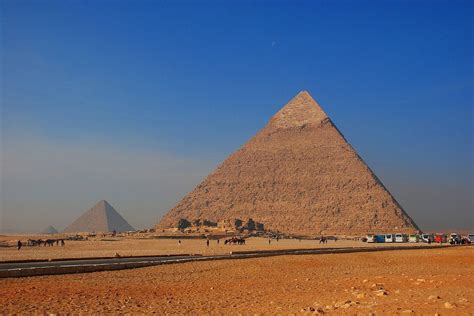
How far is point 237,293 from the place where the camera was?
43.1 feet

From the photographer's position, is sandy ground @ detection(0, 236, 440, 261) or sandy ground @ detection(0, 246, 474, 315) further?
sandy ground @ detection(0, 236, 440, 261)

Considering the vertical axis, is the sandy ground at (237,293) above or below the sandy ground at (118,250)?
above

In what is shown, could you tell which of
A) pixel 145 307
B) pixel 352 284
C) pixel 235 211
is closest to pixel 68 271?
pixel 145 307

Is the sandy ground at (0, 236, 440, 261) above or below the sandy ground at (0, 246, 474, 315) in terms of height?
below

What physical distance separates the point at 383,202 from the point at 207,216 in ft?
205

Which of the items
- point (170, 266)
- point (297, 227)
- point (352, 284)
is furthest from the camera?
point (297, 227)

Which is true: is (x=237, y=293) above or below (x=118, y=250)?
above

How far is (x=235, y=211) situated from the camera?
19475 centimetres

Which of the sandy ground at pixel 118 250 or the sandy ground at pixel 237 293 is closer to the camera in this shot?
the sandy ground at pixel 237 293

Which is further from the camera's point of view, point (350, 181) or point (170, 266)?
point (350, 181)

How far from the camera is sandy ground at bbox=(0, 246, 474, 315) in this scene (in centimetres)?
973

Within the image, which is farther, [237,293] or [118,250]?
[118,250]

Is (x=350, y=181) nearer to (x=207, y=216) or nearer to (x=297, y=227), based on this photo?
(x=297, y=227)

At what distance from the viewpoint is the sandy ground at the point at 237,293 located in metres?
9.73
